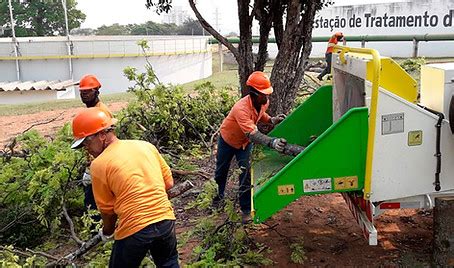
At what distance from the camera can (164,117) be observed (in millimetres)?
7602

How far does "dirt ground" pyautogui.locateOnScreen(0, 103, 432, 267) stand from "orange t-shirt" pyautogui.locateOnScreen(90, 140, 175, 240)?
139 centimetres

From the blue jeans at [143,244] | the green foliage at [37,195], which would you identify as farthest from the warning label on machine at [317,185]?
the green foliage at [37,195]

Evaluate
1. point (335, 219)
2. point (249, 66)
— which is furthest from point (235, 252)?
point (249, 66)

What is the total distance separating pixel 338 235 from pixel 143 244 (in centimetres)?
224

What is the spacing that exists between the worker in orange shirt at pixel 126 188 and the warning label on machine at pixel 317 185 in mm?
1085

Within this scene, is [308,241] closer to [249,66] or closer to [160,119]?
[249,66]

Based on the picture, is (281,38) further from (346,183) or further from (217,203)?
(346,183)

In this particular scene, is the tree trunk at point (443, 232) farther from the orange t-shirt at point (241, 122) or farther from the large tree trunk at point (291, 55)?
the large tree trunk at point (291, 55)

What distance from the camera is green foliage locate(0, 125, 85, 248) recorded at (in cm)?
530

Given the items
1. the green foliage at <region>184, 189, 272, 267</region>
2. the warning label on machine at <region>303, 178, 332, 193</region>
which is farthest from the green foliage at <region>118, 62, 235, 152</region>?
the warning label on machine at <region>303, 178, 332, 193</region>

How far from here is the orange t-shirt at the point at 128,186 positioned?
3031 millimetres

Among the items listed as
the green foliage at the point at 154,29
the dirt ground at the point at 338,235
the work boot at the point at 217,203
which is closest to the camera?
the dirt ground at the point at 338,235

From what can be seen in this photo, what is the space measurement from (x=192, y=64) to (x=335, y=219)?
22.6 meters

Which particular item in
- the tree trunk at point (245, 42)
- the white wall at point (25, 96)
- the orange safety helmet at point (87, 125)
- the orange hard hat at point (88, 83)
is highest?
the tree trunk at point (245, 42)
